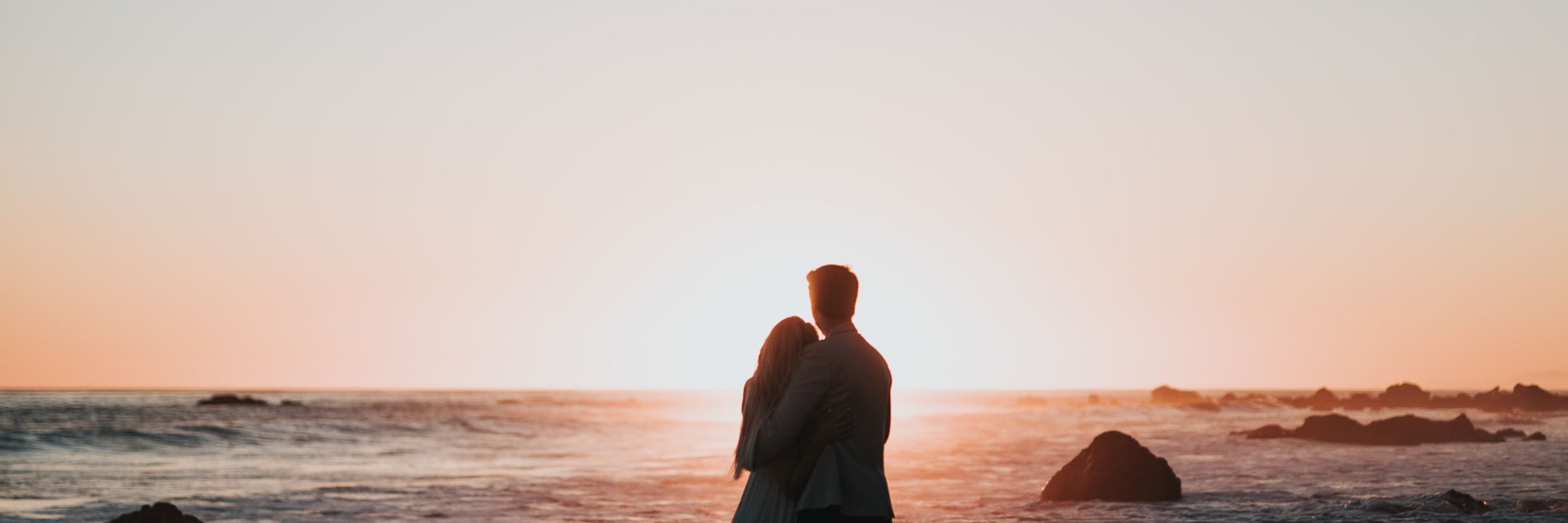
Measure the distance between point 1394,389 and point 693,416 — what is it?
4810cm

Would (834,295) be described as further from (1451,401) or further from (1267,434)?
(1451,401)

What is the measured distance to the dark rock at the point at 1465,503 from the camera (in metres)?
16.2

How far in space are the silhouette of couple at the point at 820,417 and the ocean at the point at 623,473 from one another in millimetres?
12207

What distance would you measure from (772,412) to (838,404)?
11.0 inches

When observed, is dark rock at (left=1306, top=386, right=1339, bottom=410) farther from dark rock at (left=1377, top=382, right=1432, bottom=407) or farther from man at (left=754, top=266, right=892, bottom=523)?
man at (left=754, top=266, right=892, bottom=523)

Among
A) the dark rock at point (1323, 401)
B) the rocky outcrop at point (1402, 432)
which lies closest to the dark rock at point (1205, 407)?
the dark rock at point (1323, 401)

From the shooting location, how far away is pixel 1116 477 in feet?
64.0

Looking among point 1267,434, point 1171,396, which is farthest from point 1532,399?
point 1171,396

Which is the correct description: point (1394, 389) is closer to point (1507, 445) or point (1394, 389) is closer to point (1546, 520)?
point (1507, 445)

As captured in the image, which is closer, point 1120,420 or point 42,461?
point 42,461

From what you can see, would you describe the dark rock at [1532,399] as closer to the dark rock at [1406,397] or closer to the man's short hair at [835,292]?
the dark rock at [1406,397]

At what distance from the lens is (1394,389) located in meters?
83.8

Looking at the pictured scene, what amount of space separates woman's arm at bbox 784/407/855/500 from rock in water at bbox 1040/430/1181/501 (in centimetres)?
1512

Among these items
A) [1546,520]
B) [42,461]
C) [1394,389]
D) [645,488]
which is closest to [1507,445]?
[1546,520]
